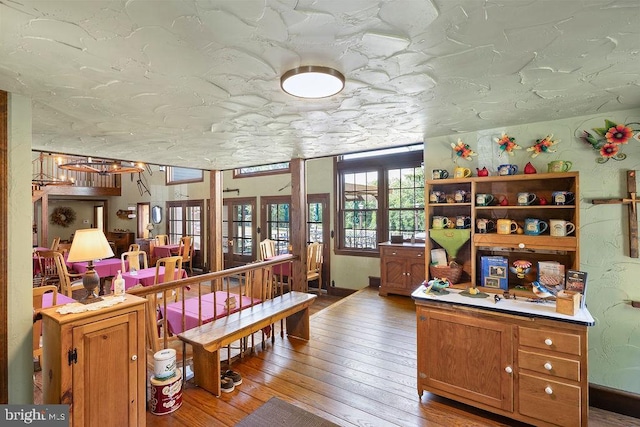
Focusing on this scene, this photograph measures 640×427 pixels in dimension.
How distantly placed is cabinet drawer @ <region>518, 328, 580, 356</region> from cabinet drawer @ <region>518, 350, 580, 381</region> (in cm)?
6

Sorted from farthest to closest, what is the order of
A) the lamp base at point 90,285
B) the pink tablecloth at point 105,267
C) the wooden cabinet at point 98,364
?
1. the pink tablecloth at point 105,267
2. the lamp base at point 90,285
3. the wooden cabinet at point 98,364

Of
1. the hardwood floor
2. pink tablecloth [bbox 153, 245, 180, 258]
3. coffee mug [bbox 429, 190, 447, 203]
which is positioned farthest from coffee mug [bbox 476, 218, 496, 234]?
pink tablecloth [bbox 153, 245, 180, 258]

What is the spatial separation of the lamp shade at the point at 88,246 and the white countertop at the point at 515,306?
245 cm

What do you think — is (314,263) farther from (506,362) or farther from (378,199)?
(506,362)

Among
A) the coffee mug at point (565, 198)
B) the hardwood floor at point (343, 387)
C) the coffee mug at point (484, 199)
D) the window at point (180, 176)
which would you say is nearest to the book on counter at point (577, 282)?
the coffee mug at point (565, 198)

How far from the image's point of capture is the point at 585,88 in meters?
1.82

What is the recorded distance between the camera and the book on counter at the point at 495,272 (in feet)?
8.32

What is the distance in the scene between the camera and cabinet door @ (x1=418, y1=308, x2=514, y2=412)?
2.09 metres

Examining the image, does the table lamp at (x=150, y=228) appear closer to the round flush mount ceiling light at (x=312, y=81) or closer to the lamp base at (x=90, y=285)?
the lamp base at (x=90, y=285)

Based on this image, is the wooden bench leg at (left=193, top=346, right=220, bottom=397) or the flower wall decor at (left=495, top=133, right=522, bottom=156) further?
the flower wall decor at (left=495, top=133, right=522, bottom=156)

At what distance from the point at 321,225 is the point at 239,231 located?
8.40ft

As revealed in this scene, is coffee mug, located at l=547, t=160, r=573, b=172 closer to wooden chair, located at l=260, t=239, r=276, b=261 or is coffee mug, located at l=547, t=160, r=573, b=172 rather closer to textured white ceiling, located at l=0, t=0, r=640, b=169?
textured white ceiling, located at l=0, t=0, r=640, b=169

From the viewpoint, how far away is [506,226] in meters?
2.48

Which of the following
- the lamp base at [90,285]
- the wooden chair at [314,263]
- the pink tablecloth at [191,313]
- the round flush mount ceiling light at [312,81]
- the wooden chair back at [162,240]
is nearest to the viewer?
the round flush mount ceiling light at [312,81]
